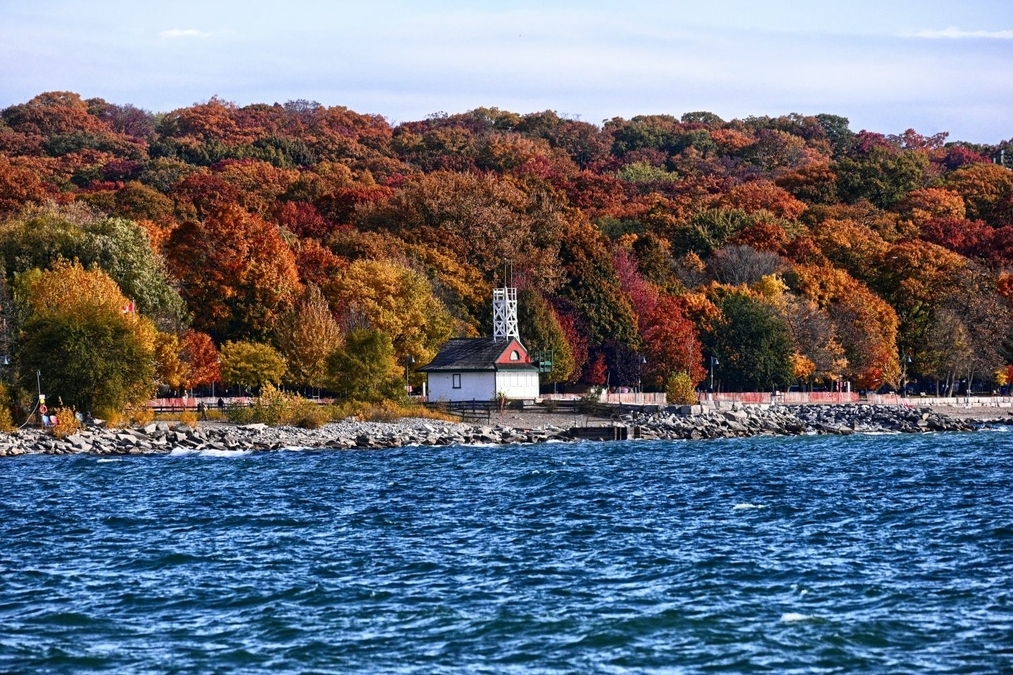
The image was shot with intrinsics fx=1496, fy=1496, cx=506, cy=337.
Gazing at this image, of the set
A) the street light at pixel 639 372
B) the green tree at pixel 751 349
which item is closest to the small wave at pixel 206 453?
the street light at pixel 639 372

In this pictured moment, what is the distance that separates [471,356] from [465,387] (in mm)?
1620

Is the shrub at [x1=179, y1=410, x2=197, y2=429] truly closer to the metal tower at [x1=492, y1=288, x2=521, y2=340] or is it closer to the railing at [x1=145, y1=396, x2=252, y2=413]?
the railing at [x1=145, y1=396, x2=252, y2=413]

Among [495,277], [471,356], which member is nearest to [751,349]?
[495,277]

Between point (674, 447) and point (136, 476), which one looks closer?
point (136, 476)

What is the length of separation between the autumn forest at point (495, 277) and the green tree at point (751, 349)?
137 millimetres

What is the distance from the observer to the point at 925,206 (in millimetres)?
131250

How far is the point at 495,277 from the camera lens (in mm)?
94062

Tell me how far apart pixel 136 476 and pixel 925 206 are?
320 ft

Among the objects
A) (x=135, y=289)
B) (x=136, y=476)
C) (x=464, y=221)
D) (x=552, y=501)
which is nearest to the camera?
(x=552, y=501)

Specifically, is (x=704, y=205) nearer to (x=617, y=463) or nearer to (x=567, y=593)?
(x=617, y=463)

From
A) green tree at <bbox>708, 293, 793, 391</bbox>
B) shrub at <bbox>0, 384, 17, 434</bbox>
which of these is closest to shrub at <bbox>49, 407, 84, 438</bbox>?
shrub at <bbox>0, 384, 17, 434</bbox>

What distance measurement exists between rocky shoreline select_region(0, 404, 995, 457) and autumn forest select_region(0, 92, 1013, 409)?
4.75 metres

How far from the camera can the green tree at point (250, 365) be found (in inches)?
2945

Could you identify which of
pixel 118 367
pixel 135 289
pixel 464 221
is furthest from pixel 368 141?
pixel 118 367
